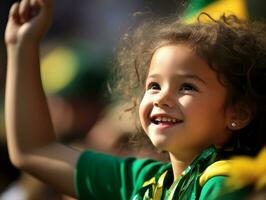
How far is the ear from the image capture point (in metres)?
1.44

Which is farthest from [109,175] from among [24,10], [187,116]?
[24,10]

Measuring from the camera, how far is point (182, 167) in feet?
4.80

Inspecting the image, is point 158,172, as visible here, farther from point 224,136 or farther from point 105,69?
point 105,69

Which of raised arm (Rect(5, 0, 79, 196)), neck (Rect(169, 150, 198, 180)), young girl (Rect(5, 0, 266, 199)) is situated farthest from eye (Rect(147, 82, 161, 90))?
raised arm (Rect(5, 0, 79, 196))

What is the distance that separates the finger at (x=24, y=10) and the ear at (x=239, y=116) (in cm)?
Answer: 55

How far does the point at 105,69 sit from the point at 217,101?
118 cm

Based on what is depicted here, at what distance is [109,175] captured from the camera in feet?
5.38

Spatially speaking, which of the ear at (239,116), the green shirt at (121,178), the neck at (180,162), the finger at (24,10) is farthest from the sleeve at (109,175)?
the finger at (24,10)

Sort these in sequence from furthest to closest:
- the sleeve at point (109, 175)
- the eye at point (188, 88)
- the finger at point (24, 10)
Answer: the finger at point (24, 10) < the sleeve at point (109, 175) < the eye at point (188, 88)

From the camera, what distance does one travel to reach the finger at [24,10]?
1.73 m

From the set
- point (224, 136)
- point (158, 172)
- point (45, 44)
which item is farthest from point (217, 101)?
point (45, 44)

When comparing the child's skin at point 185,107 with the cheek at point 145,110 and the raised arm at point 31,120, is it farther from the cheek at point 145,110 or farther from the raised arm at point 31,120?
the raised arm at point 31,120

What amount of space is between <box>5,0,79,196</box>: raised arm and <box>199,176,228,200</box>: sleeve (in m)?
0.41

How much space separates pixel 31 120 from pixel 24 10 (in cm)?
25
